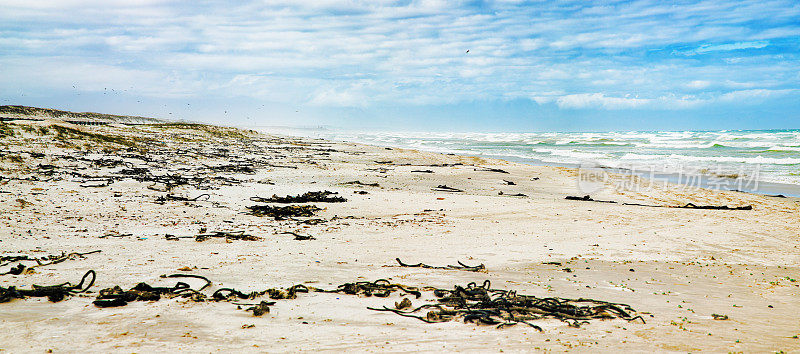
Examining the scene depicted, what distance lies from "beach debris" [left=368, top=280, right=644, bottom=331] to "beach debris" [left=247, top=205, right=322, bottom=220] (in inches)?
192

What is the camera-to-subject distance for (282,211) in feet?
28.6

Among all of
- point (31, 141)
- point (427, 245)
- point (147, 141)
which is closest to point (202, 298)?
point (427, 245)

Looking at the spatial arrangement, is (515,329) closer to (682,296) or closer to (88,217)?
(682,296)

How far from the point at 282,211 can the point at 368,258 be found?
3354 mm

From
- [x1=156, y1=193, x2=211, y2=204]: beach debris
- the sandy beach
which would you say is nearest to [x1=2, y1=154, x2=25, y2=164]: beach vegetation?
the sandy beach

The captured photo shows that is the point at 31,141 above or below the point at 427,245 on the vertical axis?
above

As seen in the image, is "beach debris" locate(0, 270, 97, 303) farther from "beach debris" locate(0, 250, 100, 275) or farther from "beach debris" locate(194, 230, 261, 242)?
"beach debris" locate(194, 230, 261, 242)

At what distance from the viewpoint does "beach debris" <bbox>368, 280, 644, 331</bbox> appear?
3.76 m

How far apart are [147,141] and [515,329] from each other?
840 inches

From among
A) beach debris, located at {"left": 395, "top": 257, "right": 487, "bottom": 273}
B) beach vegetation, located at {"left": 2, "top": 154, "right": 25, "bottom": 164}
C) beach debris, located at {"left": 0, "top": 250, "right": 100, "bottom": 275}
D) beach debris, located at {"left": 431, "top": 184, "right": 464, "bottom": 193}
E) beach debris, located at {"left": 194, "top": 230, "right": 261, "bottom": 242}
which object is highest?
beach vegetation, located at {"left": 2, "top": 154, "right": 25, "bottom": 164}

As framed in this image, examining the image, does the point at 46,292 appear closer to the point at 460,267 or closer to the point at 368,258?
the point at 368,258

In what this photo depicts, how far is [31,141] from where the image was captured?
14484 mm

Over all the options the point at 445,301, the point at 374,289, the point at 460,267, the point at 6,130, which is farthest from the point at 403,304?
the point at 6,130

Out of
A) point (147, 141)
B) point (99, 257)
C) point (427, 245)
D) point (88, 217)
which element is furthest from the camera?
point (147, 141)
